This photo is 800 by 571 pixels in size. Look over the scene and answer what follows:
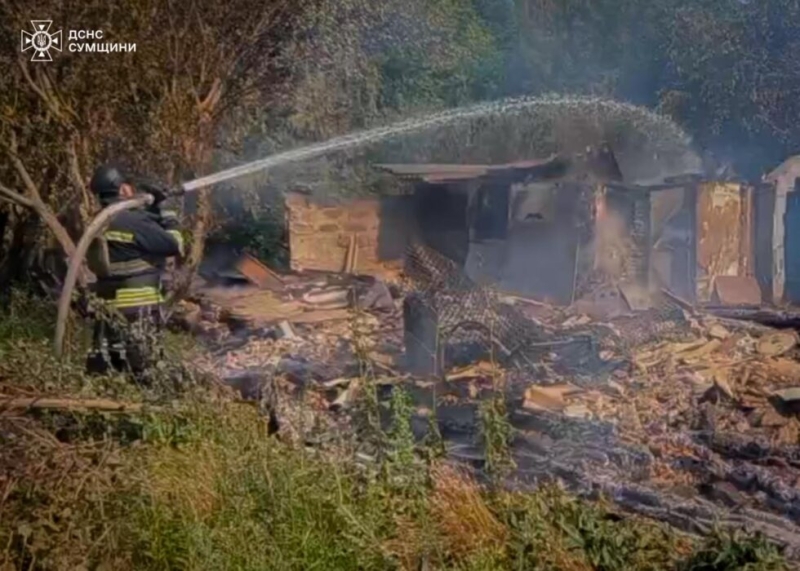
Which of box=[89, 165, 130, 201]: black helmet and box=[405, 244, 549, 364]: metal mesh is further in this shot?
box=[405, 244, 549, 364]: metal mesh

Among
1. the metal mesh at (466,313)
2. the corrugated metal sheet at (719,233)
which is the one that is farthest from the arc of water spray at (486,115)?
the corrugated metal sheet at (719,233)

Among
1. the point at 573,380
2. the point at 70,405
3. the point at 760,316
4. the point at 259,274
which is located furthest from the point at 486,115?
the point at 70,405

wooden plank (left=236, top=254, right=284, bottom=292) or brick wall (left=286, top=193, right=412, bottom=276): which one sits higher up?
brick wall (left=286, top=193, right=412, bottom=276)

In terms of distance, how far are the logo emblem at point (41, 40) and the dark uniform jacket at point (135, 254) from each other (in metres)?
3.02

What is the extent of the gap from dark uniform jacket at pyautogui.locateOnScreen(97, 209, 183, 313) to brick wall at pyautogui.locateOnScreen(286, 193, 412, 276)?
24.6 feet

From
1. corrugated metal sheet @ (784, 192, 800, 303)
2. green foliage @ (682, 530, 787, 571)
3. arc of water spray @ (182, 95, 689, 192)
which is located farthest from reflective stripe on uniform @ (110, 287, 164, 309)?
corrugated metal sheet @ (784, 192, 800, 303)

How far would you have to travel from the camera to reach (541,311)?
Answer: 12.0 meters

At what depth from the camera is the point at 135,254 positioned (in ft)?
21.6

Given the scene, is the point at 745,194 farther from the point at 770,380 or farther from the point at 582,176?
Result: the point at 770,380

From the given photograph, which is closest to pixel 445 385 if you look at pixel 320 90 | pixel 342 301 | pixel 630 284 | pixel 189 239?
pixel 189 239

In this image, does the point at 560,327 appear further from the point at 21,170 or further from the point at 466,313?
the point at 21,170

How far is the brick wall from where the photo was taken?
14.4 m

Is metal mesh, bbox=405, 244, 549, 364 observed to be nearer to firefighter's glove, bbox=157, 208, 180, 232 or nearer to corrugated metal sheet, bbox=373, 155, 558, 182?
firefighter's glove, bbox=157, 208, 180, 232

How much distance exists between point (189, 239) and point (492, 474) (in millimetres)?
6365
